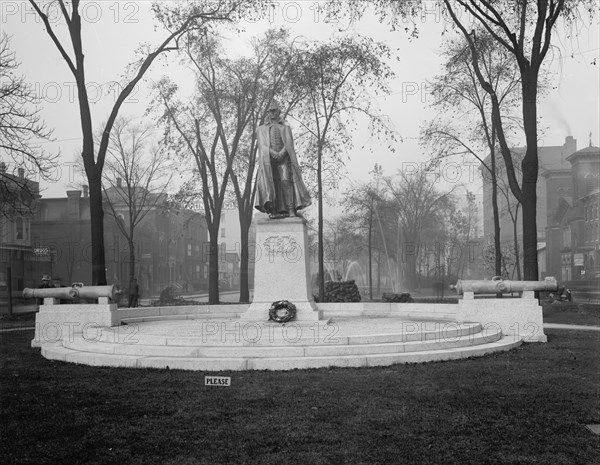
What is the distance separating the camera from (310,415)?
7.14 metres

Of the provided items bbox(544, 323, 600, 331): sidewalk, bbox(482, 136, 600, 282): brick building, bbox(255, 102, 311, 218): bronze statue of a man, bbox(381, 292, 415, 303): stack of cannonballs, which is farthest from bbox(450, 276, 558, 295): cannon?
bbox(482, 136, 600, 282): brick building

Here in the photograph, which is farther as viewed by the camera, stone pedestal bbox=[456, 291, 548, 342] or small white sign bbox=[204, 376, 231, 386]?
stone pedestal bbox=[456, 291, 548, 342]

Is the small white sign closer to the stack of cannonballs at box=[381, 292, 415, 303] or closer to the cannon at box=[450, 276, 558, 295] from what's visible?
the cannon at box=[450, 276, 558, 295]

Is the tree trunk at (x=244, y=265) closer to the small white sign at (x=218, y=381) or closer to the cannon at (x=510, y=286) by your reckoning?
the cannon at (x=510, y=286)

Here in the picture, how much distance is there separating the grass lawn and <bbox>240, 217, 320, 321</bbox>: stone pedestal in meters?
4.88

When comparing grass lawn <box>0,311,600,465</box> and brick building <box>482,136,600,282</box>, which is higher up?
brick building <box>482,136,600,282</box>

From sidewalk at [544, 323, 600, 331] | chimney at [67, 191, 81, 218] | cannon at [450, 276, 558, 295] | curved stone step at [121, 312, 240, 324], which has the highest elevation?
chimney at [67, 191, 81, 218]

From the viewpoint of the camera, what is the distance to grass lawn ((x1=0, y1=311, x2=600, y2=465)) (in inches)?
227

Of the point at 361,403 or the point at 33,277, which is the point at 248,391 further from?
the point at 33,277

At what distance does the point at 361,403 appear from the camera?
7.68 m

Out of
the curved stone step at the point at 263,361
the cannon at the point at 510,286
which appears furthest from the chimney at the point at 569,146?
the curved stone step at the point at 263,361

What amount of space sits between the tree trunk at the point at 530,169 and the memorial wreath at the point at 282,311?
25.5 feet

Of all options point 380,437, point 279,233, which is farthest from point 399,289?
point 380,437

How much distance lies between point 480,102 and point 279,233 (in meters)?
18.7
